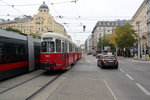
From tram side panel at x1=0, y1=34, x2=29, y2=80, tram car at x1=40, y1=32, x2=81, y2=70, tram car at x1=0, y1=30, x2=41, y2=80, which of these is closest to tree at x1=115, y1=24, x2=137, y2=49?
tram car at x1=0, y1=30, x2=41, y2=80

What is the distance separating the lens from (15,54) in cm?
1295

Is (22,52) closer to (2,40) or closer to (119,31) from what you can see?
(2,40)

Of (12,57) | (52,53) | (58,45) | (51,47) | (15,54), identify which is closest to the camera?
(12,57)

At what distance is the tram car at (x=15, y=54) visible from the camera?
446 inches

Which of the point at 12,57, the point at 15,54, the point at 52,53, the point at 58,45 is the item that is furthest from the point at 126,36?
the point at 12,57

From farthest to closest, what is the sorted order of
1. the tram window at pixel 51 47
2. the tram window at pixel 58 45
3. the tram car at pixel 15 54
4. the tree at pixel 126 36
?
the tree at pixel 126 36
the tram window at pixel 58 45
the tram window at pixel 51 47
the tram car at pixel 15 54

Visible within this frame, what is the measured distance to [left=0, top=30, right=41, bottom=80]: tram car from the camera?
11.3 meters

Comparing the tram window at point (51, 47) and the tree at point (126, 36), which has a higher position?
the tree at point (126, 36)

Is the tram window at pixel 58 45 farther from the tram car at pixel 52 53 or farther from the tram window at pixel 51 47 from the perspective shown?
the tram window at pixel 51 47

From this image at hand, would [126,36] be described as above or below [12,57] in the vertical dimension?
above

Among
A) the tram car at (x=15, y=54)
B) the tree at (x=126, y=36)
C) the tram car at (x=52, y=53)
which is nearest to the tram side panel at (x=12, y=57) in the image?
the tram car at (x=15, y=54)

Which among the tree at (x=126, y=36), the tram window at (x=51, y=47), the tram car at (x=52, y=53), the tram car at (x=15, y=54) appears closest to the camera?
the tram car at (x=15, y=54)

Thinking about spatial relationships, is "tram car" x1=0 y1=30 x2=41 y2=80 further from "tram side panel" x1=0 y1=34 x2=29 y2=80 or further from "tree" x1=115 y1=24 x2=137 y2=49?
"tree" x1=115 y1=24 x2=137 y2=49

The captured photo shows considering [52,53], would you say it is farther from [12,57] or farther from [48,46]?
[12,57]
